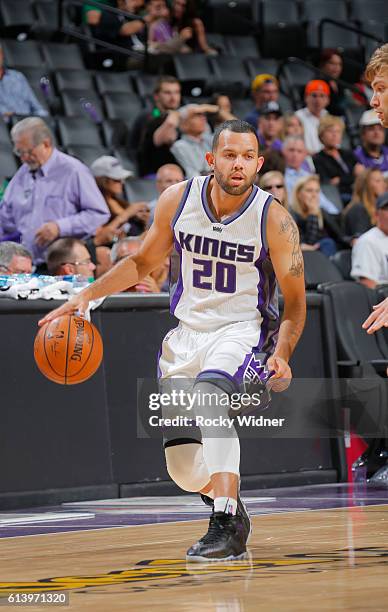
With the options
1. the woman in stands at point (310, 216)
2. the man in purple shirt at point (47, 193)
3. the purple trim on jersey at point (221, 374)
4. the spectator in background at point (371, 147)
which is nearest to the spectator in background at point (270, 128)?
the spectator in background at point (371, 147)

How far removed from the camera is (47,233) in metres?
9.22

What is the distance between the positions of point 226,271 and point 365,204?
7.10m

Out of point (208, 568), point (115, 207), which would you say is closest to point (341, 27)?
point (115, 207)

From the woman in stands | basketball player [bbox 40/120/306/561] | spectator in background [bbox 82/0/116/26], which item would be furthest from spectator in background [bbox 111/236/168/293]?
spectator in background [bbox 82/0/116/26]

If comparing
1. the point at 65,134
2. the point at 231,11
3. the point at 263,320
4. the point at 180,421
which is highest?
the point at 231,11

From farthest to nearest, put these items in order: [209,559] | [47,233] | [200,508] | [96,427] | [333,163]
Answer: [333,163]
[47,233]
[96,427]
[200,508]
[209,559]

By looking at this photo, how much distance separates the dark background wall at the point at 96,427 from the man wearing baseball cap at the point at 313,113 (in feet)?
21.1

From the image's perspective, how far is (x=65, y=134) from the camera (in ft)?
43.1

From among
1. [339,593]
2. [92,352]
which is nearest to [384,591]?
[339,593]

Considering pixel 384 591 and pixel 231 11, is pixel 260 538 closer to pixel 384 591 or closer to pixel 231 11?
pixel 384 591

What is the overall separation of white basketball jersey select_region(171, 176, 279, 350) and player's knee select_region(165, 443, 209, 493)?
0.51 m

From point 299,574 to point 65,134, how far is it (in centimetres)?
917

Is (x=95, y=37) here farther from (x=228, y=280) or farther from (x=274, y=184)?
(x=228, y=280)

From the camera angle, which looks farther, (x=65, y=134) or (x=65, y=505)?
(x=65, y=134)
